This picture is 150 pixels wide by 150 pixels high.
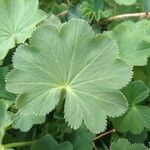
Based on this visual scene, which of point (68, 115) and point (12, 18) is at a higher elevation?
point (12, 18)

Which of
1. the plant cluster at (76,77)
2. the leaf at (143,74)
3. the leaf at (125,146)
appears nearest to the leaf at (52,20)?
the plant cluster at (76,77)

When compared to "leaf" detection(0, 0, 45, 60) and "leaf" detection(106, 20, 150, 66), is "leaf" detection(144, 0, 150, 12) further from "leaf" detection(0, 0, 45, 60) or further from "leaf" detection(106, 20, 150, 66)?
"leaf" detection(0, 0, 45, 60)

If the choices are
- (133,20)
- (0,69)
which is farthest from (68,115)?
(133,20)

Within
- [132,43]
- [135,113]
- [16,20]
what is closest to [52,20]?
[16,20]

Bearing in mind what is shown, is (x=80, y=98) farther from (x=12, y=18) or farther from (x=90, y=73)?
(x=12, y=18)

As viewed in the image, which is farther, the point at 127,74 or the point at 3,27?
the point at 3,27

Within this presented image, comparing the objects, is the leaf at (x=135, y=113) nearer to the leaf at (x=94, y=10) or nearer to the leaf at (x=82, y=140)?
the leaf at (x=82, y=140)

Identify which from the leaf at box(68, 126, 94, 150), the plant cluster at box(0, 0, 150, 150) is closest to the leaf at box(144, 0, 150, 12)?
the plant cluster at box(0, 0, 150, 150)
